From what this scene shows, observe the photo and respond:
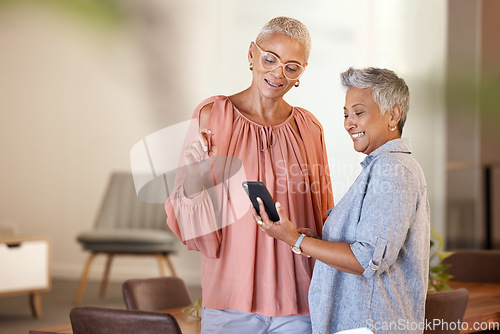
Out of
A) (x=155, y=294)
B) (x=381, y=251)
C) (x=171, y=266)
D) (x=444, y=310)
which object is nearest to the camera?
(x=381, y=251)

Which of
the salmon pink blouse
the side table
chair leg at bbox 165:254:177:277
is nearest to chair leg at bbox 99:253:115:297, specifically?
chair leg at bbox 165:254:177:277

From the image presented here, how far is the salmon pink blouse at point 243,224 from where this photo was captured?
146 cm

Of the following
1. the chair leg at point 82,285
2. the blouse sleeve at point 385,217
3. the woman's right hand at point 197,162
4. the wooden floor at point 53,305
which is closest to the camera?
the blouse sleeve at point 385,217

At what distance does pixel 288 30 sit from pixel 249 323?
0.67m

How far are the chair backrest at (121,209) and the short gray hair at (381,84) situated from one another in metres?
3.89

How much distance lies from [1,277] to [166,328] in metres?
2.75

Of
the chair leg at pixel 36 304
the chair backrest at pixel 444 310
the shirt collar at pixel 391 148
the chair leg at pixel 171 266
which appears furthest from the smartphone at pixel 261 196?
the chair leg at pixel 36 304

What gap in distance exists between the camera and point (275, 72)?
1455 millimetres

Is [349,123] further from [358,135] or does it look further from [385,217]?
[385,217]

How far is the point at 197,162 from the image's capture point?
1414mm

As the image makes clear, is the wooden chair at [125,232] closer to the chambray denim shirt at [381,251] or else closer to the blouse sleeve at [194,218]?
the blouse sleeve at [194,218]

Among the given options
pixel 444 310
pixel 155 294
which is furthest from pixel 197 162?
pixel 155 294

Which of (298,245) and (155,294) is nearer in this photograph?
(298,245)

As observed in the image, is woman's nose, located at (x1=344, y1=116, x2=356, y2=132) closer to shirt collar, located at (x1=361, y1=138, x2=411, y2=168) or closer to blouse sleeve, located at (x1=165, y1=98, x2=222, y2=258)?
shirt collar, located at (x1=361, y1=138, x2=411, y2=168)
